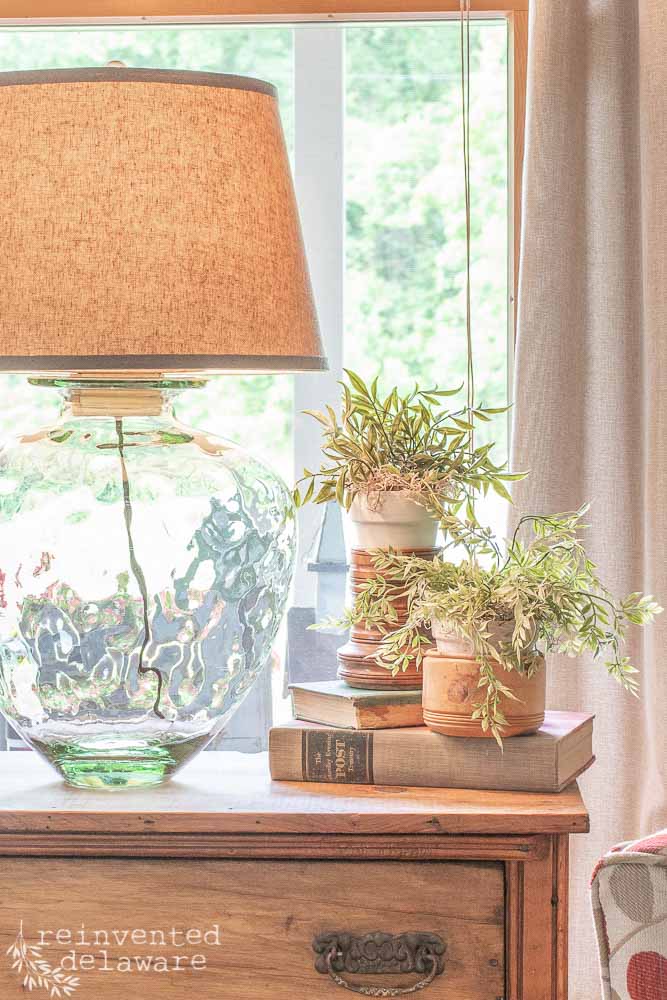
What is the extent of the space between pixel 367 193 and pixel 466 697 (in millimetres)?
856

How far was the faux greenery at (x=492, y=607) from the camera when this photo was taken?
1121 mm

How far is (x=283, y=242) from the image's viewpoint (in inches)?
43.5

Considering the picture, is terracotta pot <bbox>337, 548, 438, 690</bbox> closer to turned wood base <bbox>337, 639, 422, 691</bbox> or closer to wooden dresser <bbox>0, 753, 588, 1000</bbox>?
turned wood base <bbox>337, 639, 422, 691</bbox>

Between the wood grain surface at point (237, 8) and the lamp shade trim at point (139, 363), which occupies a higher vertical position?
the wood grain surface at point (237, 8)

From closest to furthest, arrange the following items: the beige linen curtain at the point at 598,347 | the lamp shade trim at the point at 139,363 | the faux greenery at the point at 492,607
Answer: the lamp shade trim at the point at 139,363 < the faux greenery at the point at 492,607 < the beige linen curtain at the point at 598,347

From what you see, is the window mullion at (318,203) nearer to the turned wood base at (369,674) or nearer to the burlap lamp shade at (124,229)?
the turned wood base at (369,674)

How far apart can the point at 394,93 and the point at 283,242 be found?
69 cm

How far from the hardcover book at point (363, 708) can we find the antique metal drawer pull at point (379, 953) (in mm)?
204

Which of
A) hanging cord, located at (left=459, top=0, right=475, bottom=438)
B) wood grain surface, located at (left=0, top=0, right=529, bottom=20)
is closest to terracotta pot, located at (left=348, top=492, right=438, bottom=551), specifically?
hanging cord, located at (left=459, top=0, right=475, bottom=438)

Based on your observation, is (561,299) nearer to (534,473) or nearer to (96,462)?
(534,473)

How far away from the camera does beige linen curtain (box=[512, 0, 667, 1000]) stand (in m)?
1.51

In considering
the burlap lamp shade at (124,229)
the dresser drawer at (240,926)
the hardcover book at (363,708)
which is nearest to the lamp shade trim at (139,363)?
the burlap lamp shade at (124,229)

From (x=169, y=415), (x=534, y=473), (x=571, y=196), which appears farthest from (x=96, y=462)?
(x=571, y=196)

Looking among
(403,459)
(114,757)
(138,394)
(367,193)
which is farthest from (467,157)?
(114,757)
